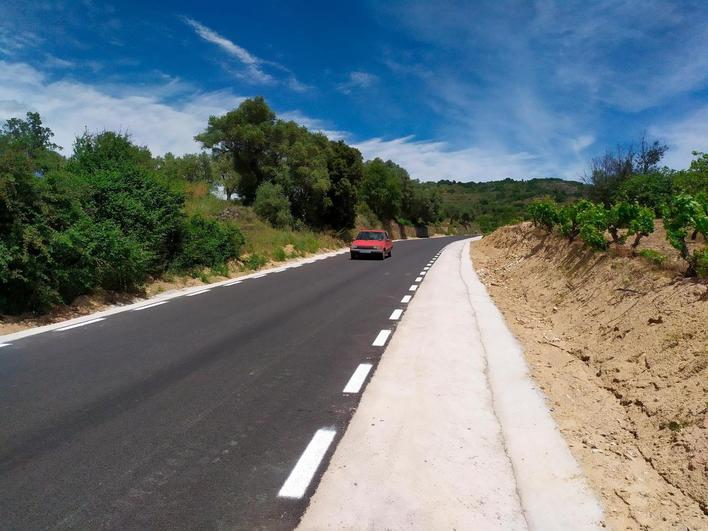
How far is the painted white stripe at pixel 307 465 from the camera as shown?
321 cm

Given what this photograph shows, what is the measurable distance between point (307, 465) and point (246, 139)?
31582 millimetres

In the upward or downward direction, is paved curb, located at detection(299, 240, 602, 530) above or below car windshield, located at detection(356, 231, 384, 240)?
below

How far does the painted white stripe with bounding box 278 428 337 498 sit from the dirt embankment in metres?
2.01

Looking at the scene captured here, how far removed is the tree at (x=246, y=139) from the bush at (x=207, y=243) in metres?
16.5

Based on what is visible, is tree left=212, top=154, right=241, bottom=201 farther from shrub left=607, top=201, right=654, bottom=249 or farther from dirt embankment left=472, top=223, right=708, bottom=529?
shrub left=607, top=201, right=654, bottom=249

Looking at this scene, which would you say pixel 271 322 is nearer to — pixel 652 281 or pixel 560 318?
pixel 560 318

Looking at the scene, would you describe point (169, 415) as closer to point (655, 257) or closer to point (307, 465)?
point (307, 465)

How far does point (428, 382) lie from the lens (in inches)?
214

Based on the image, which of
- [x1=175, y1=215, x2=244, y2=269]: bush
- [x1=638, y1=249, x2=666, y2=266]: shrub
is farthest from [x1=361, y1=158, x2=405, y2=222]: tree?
[x1=638, y1=249, x2=666, y2=266]: shrub

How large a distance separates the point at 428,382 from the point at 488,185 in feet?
414

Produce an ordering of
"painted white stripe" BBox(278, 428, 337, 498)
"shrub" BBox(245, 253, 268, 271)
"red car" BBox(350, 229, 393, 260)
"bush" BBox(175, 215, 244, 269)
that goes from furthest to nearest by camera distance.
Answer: "red car" BBox(350, 229, 393, 260)
"shrub" BBox(245, 253, 268, 271)
"bush" BBox(175, 215, 244, 269)
"painted white stripe" BBox(278, 428, 337, 498)

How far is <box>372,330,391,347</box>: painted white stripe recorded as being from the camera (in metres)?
7.14

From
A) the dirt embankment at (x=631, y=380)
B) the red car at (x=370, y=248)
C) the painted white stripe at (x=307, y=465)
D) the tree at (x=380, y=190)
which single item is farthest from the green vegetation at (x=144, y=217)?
the tree at (x=380, y=190)

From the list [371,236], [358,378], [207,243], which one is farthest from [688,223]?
[371,236]
